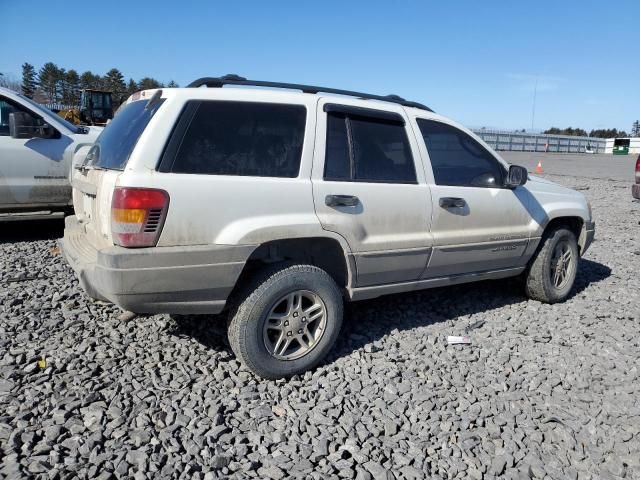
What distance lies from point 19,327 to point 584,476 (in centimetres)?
392

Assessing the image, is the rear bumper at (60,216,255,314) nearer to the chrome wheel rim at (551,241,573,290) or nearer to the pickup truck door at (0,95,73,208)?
the chrome wheel rim at (551,241,573,290)

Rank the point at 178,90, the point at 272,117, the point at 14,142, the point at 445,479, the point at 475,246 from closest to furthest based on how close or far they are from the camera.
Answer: the point at 445,479 → the point at 178,90 → the point at 272,117 → the point at 475,246 → the point at 14,142

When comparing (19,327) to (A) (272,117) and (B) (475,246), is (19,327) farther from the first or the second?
(B) (475,246)

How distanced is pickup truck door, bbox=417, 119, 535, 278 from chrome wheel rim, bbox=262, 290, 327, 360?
108 centimetres

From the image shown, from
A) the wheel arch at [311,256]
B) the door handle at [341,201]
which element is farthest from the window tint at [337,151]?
the wheel arch at [311,256]

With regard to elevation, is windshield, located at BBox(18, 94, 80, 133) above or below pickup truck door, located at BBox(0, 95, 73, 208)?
above

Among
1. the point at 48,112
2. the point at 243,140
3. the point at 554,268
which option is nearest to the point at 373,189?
the point at 243,140

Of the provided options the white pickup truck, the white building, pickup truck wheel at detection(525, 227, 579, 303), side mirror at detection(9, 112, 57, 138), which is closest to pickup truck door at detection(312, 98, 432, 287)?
pickup truck wheel at detection(525, 227, 579, 303)

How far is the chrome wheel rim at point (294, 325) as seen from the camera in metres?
3.37

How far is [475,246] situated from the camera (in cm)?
428

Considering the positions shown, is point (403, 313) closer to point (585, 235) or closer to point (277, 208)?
point (277, 208)

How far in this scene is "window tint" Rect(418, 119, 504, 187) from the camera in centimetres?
410

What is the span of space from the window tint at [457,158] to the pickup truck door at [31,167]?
15.9ft

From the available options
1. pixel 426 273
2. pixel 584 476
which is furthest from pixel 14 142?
pixel 584 476
